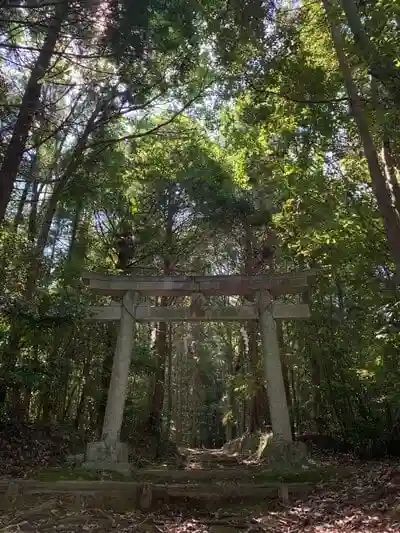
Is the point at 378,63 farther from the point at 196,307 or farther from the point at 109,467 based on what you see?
the point at 109,467

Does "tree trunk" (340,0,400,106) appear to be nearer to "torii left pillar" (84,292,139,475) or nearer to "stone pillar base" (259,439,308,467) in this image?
"stone pillar base" (259,439,308,467)

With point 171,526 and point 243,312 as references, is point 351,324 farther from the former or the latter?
point 171,526

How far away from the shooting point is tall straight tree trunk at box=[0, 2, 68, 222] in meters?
5.91

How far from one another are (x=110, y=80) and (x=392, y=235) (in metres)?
5.21

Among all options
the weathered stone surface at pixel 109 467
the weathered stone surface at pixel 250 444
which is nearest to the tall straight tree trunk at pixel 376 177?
the weathered stone surface at pixel 109 467

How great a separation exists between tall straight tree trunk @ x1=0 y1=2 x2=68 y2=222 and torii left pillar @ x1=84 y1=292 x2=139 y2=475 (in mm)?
3371

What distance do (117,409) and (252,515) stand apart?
3.40 metres

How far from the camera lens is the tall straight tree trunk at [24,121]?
5.91 meters

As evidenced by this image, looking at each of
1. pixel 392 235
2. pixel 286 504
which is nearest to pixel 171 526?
pixel 286 504

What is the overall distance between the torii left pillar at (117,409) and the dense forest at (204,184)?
0.87 metres

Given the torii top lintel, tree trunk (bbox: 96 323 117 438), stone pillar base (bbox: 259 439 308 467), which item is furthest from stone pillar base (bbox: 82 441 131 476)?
tree trunk (bbox: 96 323 117 438)

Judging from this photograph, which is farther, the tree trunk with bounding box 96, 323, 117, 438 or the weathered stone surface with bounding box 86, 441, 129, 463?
the tree trunk with bounding box 96, 323, 117, 438

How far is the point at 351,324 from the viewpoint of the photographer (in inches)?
420

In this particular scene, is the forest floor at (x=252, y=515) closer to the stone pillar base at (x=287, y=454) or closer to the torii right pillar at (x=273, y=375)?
the stone pillar base at (x=287, y=454)
